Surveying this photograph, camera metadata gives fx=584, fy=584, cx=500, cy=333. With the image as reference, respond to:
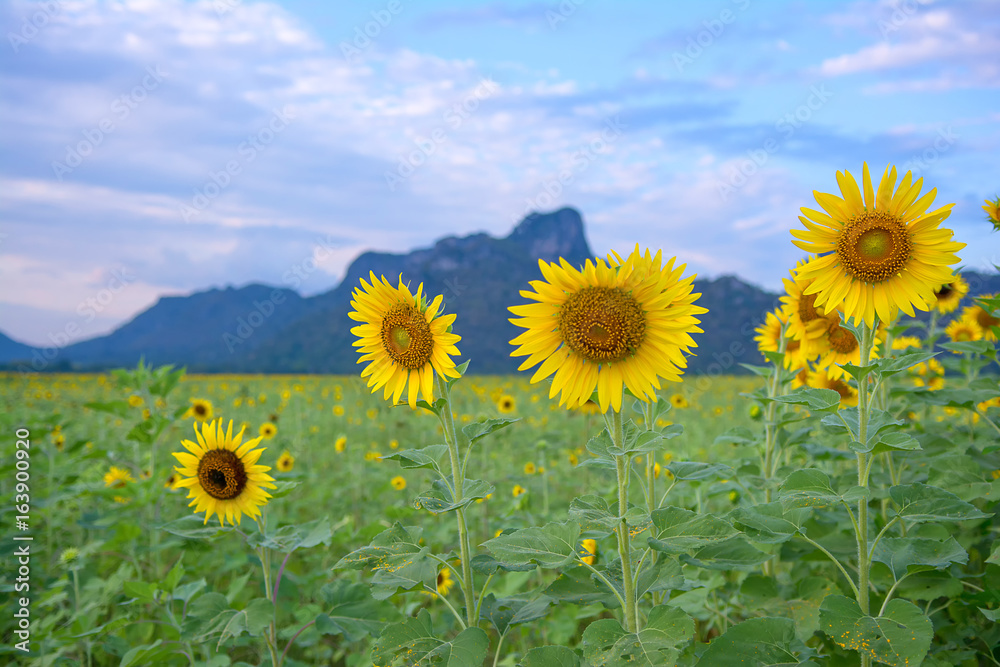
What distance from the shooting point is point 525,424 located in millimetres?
10336

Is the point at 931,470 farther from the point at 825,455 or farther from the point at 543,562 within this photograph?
the point at 543,562

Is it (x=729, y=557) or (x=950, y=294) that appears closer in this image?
(x=729, y=557)

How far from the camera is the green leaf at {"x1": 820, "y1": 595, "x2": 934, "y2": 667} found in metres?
1.69

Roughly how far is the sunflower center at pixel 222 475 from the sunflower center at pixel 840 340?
2.92 m

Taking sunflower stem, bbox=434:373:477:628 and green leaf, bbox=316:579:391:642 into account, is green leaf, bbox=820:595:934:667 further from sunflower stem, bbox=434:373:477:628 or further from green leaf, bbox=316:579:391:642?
green leaf, bbox=316:579:391:642

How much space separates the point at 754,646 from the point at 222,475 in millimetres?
2293

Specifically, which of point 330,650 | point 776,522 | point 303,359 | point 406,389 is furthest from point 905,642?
point 303,359

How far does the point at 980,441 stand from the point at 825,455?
1092 mm

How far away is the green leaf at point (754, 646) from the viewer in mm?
1812

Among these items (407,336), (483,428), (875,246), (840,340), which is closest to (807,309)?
(840,340)

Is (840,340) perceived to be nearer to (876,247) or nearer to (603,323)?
(876,247)

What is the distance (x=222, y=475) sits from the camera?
8.93 feet

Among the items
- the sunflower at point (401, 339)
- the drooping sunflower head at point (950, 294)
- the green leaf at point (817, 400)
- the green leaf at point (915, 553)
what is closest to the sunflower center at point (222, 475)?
the sunflower at point (401, 339)

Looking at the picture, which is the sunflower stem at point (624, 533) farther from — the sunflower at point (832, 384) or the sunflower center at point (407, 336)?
the sunflower at point (832, 384)
